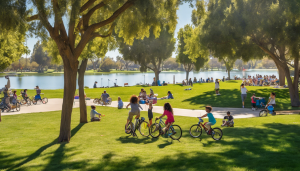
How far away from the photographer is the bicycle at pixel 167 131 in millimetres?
9961

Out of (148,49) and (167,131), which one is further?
(148,49)

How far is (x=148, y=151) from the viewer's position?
8508 millimetres

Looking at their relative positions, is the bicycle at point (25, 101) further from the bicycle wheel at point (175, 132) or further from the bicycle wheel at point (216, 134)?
the bicycle wheel at point (216, 134)

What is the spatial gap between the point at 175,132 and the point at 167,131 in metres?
0.42

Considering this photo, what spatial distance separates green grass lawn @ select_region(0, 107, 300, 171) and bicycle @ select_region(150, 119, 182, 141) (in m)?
0.29

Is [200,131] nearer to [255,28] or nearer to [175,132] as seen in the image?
[175,132]

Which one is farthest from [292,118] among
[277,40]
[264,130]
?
[277,40]

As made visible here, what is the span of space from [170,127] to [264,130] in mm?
4346

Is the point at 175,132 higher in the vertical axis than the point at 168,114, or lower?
lower

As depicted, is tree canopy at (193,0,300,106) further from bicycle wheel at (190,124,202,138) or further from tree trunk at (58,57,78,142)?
tree trunk at (58,57,78,142)

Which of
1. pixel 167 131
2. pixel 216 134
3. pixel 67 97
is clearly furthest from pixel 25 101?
pixel 216 134

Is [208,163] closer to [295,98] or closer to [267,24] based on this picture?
[267,24]

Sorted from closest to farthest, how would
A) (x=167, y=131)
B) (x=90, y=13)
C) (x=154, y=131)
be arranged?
(x=167, y=131), (x=154, y=131), (x=90, y=13)

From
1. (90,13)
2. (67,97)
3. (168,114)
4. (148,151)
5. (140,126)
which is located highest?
(90,13)
